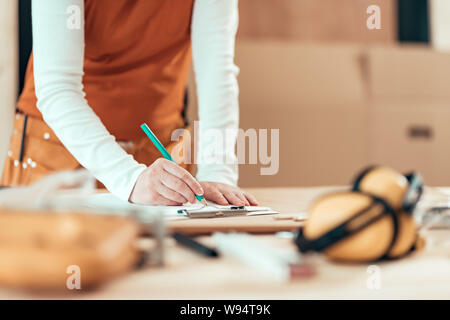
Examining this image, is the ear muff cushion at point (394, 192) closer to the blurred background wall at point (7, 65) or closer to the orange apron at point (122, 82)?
the orange apron at point (122, 82)

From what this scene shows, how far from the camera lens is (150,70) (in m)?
1.15

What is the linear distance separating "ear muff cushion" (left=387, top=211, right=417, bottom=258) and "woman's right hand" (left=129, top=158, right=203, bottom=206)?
399 millimetres

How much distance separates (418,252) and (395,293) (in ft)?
0.38

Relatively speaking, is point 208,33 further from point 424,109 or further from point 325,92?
point 424,109

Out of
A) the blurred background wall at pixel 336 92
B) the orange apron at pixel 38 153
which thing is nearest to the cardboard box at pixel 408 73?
the blurred background wall at pixel 336 92

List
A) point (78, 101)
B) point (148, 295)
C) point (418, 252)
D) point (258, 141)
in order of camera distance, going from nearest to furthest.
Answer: point (148, 295) → point (418, 252) → point (78, 101) → point (258, 141)

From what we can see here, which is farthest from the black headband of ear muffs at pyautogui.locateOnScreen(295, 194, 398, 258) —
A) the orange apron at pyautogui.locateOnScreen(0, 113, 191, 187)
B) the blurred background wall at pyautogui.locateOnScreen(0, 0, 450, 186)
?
the blurred background wall at pyautogui.locateOnScreen(0, 0, 450, 186)

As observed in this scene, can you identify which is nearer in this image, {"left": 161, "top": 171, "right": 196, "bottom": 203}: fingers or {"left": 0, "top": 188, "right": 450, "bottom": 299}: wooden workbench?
{"left": 0, "top": 188, "right": 450, "bottom": 299}: wooden workbench

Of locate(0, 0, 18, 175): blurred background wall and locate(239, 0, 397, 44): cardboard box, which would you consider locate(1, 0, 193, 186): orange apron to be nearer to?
locate(0, 0, 18, 175): blurred background wall

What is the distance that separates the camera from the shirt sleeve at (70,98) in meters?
0.79

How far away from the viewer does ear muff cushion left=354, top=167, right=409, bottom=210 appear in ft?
1.15

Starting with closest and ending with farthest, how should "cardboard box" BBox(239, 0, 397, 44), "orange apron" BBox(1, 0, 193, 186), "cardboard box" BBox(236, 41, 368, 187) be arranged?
"orange apron" BBox(1, 0, 193, 186) → "cardboard box" BBox(236, 41, 368, 187) → "cardboard box" BBox(239, 0, 397, 44)

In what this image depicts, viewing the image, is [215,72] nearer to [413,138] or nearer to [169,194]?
[169,194]

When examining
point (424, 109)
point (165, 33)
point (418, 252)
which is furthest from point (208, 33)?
point (424, 109)
